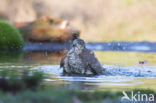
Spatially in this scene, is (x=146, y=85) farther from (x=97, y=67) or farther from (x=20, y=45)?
(x=20, y=45)

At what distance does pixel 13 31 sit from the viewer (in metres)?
27.4

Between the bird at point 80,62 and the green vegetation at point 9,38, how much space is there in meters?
15.9

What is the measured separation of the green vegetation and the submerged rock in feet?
29.8

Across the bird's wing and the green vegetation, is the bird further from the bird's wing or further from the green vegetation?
the green vegetation

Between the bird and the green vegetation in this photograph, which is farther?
the green vegetation

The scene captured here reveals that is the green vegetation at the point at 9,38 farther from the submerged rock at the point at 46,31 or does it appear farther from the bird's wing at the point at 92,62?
the bird's wing at the point at 92,62

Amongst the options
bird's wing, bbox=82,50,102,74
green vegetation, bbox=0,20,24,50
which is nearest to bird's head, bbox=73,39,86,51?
bird's wing, bbox=82,50,102,74

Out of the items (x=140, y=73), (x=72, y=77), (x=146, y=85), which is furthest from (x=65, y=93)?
(x=140, y=73)

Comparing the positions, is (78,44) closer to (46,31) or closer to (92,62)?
(92,62)

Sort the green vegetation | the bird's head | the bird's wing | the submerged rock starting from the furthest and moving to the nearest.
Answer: the submerged rock, the green vegetation, the bird's head, the bird's wing

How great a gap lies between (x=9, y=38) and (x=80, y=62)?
16263 millimetres

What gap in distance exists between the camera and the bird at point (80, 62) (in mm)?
11383

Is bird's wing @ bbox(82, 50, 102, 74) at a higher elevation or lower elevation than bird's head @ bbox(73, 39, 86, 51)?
lower

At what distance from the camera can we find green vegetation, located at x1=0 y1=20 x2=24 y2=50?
27031 mm
